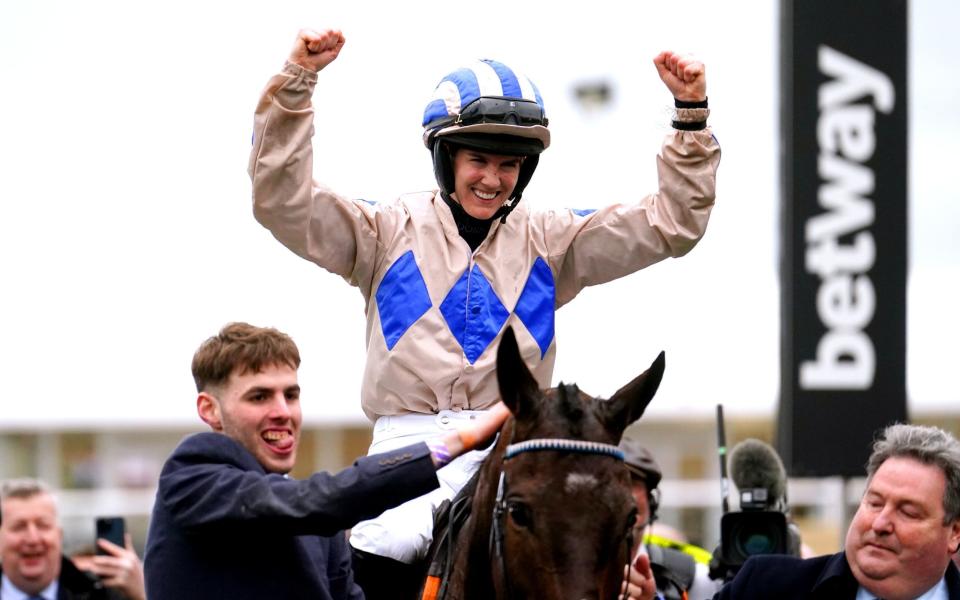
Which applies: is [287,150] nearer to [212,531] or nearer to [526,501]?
[212,531]

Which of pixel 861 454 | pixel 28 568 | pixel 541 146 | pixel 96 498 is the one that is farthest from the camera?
pixel 96 498

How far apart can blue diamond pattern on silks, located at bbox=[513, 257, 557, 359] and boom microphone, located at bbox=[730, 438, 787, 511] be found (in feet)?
6.46

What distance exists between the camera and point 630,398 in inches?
135

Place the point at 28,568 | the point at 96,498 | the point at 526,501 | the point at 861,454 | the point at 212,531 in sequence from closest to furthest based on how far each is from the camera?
the point at 526,501 < the point at 212,531 < the point at 28,568 < the point at 861,454 < the point at 96,498

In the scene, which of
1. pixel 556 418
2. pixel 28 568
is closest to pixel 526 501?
pixel 556 418

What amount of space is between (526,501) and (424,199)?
5.07 ft

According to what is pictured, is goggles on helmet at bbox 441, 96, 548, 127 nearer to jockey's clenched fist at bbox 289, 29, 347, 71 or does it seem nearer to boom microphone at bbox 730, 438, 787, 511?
jockey's clenched fist at bbox 289, 29, 347, 71

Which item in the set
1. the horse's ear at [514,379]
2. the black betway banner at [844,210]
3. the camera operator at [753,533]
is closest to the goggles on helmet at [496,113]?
the horse's ear at [514,379]

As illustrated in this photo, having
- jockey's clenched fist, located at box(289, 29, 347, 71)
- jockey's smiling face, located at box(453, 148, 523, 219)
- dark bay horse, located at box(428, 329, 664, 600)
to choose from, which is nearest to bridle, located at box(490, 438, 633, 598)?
dark bay horse, located at box(428, 329, 664, 600)

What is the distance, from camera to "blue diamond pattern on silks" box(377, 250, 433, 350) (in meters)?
4.29

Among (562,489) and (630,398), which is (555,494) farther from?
(630,398)

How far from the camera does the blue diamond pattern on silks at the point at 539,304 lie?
4352 mm

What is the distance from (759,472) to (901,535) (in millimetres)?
2353

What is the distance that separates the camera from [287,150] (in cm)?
408
